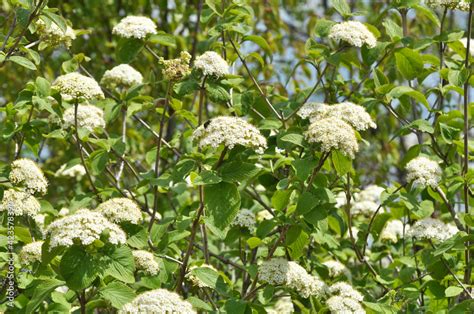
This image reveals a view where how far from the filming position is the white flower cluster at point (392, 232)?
4.10 meters

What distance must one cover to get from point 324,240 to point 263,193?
1.09 meters

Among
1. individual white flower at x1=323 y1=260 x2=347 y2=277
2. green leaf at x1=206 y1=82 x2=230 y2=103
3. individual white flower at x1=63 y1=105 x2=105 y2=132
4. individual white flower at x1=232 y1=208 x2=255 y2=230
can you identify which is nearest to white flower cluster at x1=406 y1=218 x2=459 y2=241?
individual white flower at x1=323 y1=260 x2=347 y2=277

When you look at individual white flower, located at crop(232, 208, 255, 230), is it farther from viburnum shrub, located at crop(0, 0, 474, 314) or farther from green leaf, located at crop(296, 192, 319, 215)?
green leaf, located at crop(296, 192, 319, 215)

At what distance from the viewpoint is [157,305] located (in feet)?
7.73

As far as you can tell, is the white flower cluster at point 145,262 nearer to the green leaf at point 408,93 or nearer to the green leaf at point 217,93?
the green leaf at point 217,93

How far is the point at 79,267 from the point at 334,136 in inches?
38.5

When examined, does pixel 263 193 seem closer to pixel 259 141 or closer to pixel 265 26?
pixel 259 141

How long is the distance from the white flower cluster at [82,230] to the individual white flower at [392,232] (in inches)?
76.6

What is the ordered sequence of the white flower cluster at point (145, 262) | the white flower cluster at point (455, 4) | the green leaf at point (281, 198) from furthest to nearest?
the white flower cluster at point (455, 4) → the green leaf at point (281, 198) → the white flower cluster at point (145, 262)

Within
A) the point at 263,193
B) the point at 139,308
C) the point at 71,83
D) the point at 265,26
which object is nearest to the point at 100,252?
the point at 139,308

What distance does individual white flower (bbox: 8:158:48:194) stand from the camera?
308 cm

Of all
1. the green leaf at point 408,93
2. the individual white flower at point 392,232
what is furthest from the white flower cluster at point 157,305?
the individual white flower at point 392,232

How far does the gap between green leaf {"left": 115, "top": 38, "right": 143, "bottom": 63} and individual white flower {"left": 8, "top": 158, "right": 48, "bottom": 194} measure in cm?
91

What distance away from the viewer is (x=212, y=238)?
486 centimetres
